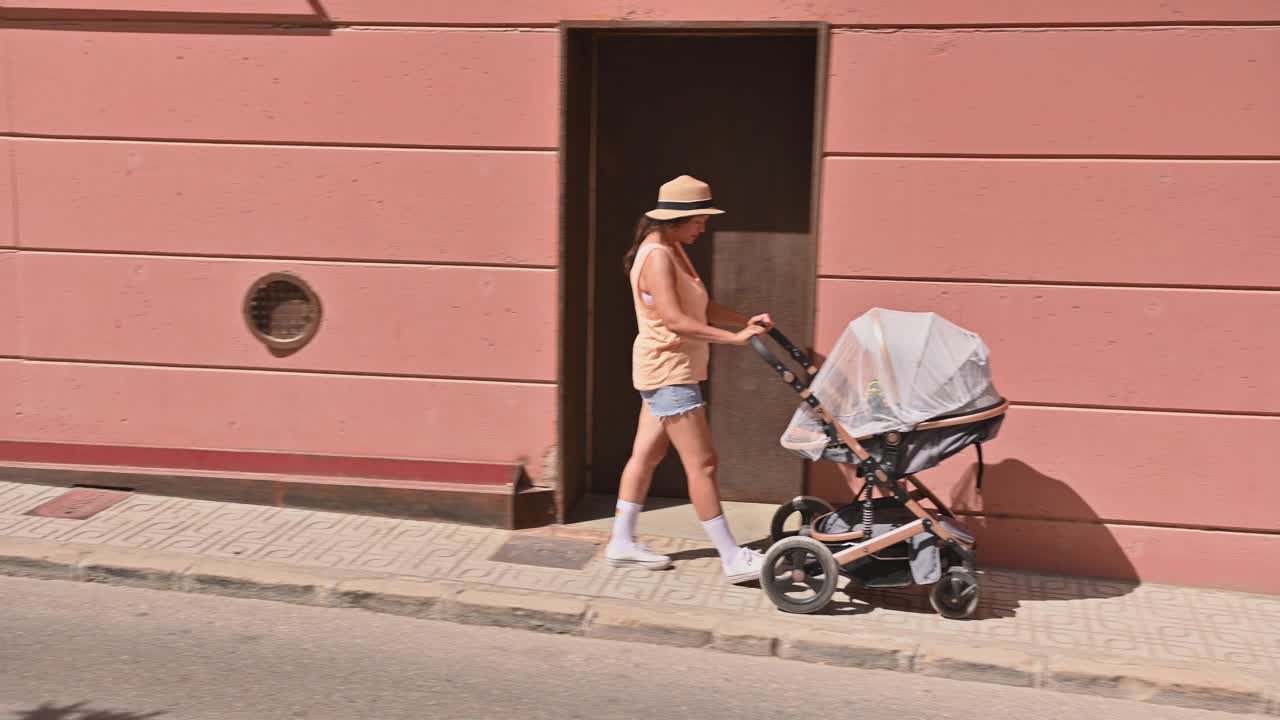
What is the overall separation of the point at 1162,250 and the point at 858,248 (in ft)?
4.92

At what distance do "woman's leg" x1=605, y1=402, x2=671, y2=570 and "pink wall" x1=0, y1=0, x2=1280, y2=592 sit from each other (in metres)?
0.80

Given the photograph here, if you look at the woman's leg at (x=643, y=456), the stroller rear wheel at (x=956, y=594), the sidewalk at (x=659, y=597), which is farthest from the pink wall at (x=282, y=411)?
the stroller rear wheel at (x=956, y=594)

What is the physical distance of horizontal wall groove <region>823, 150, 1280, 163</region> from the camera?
6055mm

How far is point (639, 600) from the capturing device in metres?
5.90

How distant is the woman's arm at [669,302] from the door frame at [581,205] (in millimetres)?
910

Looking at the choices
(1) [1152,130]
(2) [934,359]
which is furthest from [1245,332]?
(2) [934,359]

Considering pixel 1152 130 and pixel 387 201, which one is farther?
pixel 387 201

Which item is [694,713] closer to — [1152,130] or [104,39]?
[1152,130]

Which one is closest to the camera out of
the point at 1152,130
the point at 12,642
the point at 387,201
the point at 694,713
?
the point at 694,713

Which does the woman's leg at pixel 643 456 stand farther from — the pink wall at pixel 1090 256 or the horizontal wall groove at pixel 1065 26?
the horizontal wall groove at pixel 1065 26

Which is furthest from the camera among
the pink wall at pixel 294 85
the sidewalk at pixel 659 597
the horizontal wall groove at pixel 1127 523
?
the pink wall at pixel 294 85

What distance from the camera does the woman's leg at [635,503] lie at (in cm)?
627

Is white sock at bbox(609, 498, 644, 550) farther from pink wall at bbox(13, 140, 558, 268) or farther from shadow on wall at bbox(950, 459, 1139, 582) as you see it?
shadow on wall at bbox(950, 459, 1139, 582)

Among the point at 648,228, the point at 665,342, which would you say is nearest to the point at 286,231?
the point at 648,228
